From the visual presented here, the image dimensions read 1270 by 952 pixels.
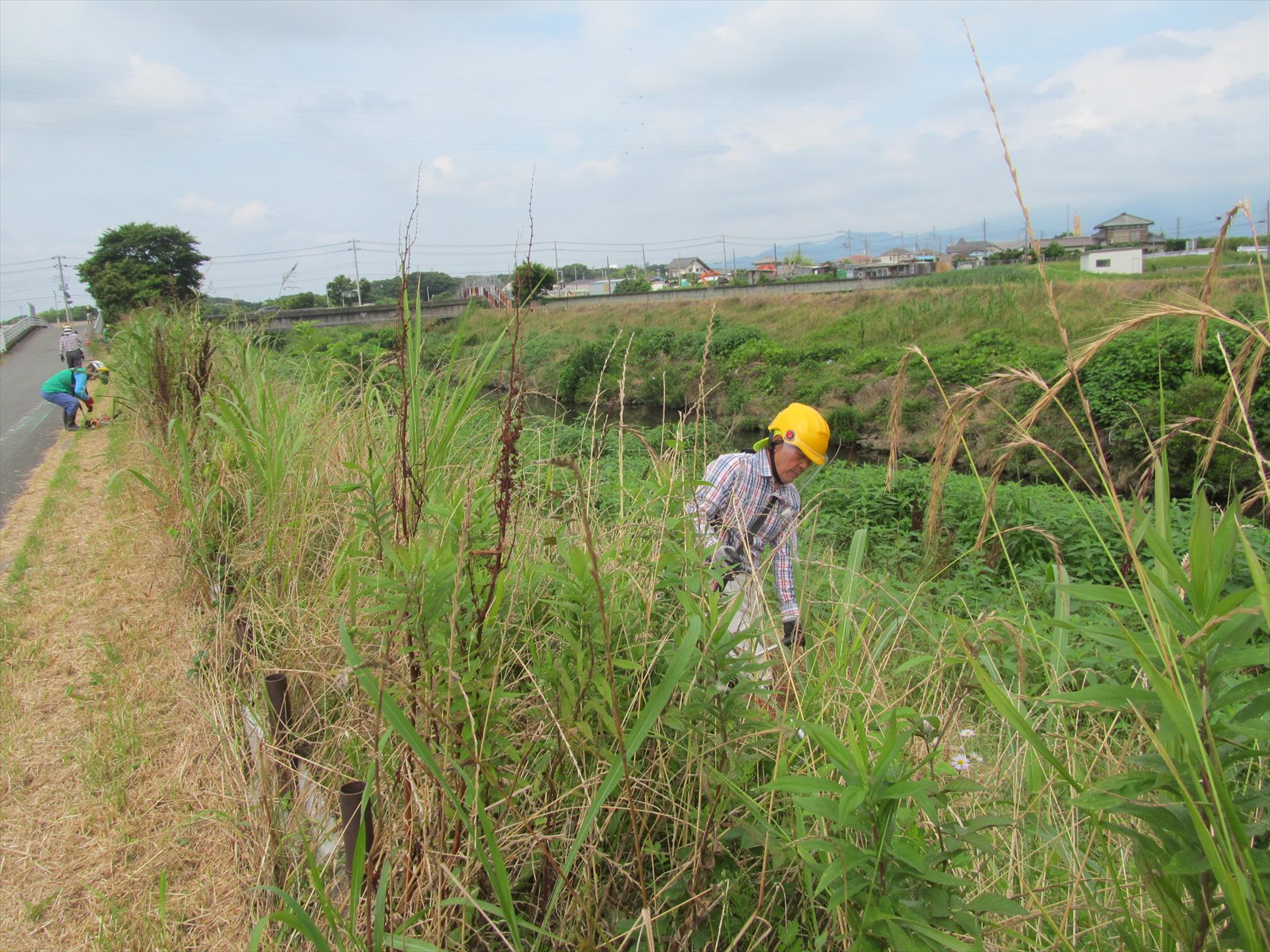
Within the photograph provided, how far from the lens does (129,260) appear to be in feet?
98.7

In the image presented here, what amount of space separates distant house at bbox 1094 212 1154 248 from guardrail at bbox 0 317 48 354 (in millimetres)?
62468

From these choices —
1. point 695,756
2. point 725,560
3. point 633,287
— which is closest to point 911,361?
point 725,560

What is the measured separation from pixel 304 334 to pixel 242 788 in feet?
25.4

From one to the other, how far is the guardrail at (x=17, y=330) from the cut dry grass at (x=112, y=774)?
101 feet

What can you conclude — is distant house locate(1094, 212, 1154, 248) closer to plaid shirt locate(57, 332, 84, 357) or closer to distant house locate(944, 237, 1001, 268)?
distant house locate(944, 237, 1001, 268)

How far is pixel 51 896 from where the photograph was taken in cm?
222

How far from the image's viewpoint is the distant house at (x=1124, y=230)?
55.1m

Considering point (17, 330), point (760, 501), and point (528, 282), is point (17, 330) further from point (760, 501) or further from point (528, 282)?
point (760, 501)

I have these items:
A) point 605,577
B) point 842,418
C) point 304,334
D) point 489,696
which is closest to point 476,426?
point 605,577

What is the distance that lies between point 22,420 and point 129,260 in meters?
21.4

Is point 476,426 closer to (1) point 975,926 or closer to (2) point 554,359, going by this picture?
(1) point 975,926

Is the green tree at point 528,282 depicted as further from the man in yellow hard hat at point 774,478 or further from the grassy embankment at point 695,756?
the man in yellow hard hat at point 774,478

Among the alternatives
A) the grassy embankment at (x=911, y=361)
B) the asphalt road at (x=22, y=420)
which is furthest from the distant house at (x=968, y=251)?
the asphalt road at (x=22, y=420)

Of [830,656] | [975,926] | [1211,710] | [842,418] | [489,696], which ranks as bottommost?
[842,418]
